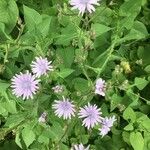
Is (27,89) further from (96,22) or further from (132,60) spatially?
(132,60)

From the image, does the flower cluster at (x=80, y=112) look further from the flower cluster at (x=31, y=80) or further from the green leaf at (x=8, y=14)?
the green leaf at (x=8, y=14)

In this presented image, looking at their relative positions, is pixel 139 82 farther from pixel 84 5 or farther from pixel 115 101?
pixel 84 5

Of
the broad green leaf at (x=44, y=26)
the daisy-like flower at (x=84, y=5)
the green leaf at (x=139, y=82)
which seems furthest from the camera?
the green leaf at (x=139, y=82)

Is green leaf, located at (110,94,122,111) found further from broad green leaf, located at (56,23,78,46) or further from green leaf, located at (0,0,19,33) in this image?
green leaf, located at (0,0,19,33)

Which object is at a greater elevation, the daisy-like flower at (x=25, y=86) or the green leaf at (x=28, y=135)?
the daisy-like flower at (x=25, y=86)

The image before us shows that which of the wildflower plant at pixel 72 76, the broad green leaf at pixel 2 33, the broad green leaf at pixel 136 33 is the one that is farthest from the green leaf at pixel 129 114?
the broad green leaf at pixel 2 33

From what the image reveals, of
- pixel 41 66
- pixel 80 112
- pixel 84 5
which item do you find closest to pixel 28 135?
pixel 80 112

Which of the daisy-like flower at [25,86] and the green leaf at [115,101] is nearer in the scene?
the daisy-like flower at [25,86]

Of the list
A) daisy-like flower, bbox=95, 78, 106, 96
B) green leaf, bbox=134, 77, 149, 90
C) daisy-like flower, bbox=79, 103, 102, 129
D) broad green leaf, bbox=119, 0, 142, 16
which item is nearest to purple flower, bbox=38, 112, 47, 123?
daisy-like flower, bbox=79, 103, 102, 129

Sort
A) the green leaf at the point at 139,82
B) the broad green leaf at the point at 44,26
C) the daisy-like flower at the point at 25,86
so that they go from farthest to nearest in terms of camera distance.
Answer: the green leaf at the point at 139,82 < the broad green leaf at the point at 44,26 < the daisy-like flower at the point at 25,86
